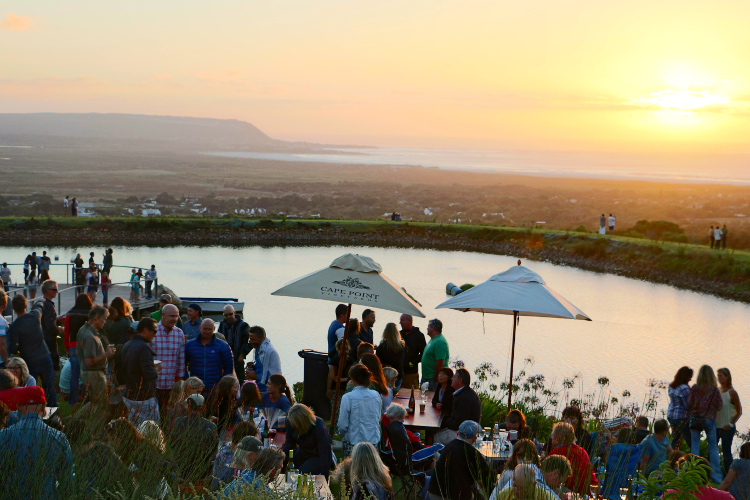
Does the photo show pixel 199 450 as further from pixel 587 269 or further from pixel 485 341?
pixel 587 269

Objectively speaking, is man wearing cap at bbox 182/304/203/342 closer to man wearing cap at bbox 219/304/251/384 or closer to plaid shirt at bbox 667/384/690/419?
man wearing cap at bbox 219/304/251/384

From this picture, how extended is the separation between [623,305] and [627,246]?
14850 millimetres

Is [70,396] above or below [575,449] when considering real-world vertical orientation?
below

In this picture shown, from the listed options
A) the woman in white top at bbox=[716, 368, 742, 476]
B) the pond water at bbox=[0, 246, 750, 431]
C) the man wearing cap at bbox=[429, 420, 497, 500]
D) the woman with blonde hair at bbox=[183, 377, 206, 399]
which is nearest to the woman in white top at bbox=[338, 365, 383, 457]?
the man wearing cap at bbox=[429, 420, 497, 500]

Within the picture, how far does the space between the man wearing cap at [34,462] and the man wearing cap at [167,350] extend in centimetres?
421

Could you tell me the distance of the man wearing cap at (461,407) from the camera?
8.47 meters

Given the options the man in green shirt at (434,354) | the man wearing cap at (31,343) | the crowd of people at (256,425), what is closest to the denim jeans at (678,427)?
the crowd of people at (256,425)

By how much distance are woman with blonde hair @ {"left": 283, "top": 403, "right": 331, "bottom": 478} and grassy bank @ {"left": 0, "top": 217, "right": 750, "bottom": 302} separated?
3352 centimetres

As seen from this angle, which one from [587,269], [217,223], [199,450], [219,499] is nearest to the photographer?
[219,499]

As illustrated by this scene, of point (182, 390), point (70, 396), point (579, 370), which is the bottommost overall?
point (579, 370)

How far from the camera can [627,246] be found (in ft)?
145

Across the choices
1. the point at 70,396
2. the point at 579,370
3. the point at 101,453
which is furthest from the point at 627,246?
the point at 101,453

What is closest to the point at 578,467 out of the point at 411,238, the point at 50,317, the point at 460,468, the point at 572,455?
the point at 572,455

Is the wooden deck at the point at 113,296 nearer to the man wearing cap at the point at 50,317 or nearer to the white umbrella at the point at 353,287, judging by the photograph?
the man wearing cap at the point at 50,317
